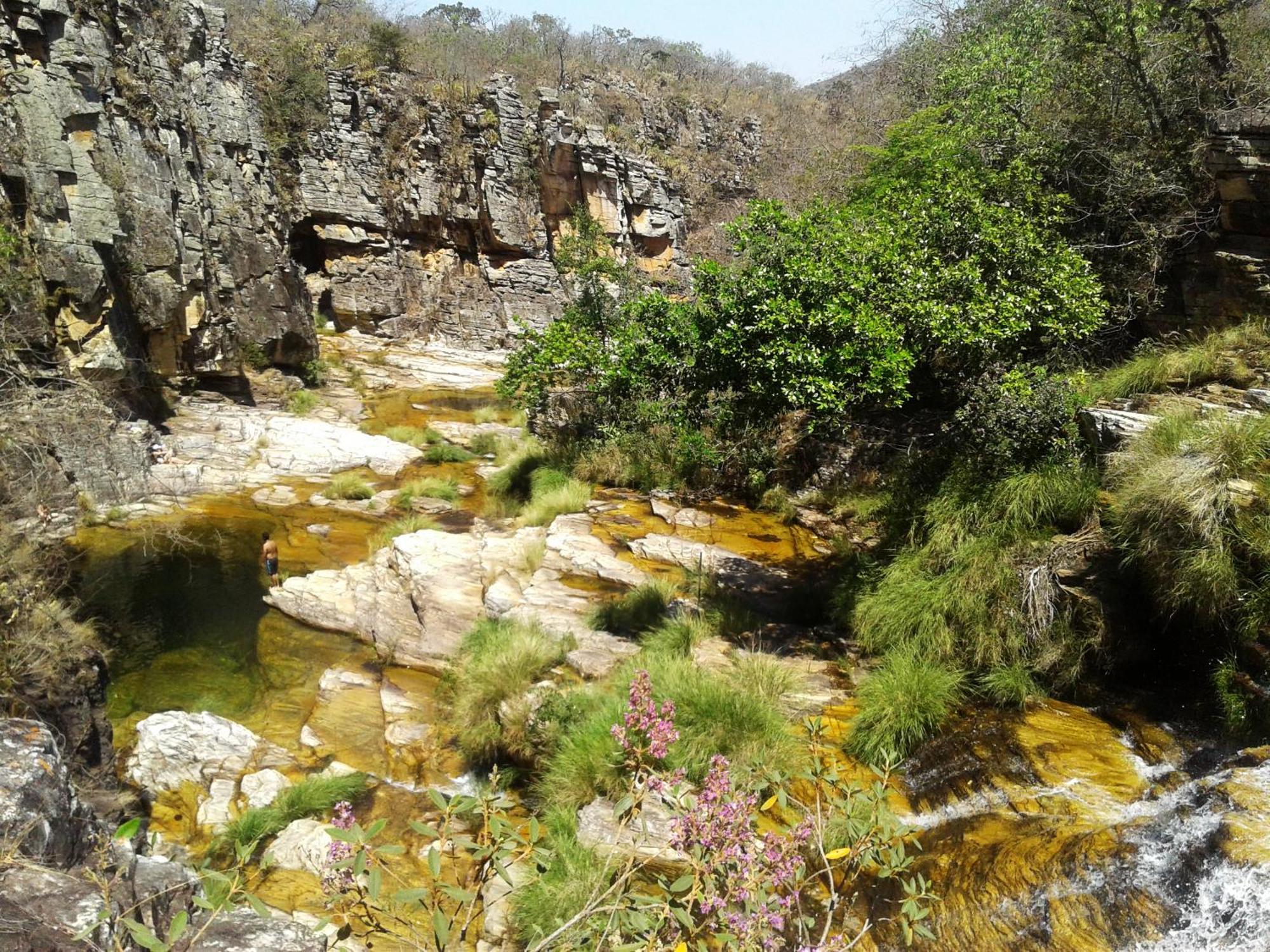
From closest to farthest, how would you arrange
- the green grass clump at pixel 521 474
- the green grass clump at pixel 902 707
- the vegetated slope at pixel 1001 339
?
the green grass clump at pixel 902 707, the vegetated slope at pixel 1001 339, the green grass clump at pixel 521 474

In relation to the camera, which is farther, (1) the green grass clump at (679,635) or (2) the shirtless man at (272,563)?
(2) the shirtless man at (272,563)

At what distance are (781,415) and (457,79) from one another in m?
26.8

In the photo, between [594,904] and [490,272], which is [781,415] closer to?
[594,904]

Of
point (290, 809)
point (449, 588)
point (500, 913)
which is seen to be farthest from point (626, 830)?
point (449, 588)

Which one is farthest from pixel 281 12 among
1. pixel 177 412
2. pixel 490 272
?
pixel 177 412

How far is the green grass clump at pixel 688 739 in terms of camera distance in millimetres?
5070

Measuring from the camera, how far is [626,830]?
4656 mm

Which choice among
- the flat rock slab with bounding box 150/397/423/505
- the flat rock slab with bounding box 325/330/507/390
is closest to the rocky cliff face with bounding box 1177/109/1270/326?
the flat rock slab with bounding box 150/397/423/505

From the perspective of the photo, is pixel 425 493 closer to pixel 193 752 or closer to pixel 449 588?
pixel 449 588

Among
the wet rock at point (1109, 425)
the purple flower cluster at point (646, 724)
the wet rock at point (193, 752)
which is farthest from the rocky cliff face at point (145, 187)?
the wet rock at point (1109, 425)

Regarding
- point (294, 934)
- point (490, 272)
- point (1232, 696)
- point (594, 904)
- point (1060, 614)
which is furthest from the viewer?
point (490, 272)

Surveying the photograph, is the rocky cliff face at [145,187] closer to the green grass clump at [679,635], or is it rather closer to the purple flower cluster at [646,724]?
the green grass clump at [679,635]

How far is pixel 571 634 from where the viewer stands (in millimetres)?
7172

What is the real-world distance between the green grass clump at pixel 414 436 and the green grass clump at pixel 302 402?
9.21 ft
